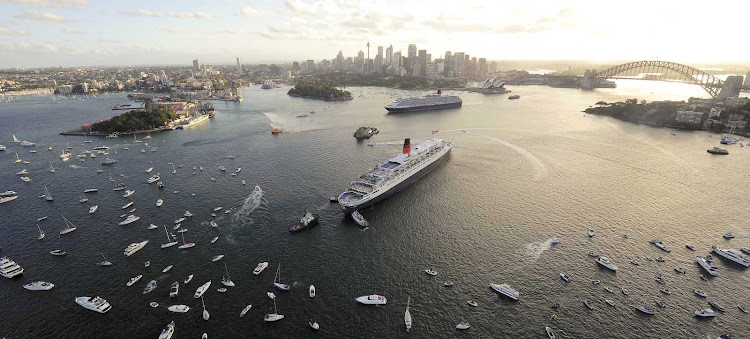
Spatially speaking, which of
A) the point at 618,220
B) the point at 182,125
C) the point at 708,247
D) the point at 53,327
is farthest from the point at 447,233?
the point at 182,125

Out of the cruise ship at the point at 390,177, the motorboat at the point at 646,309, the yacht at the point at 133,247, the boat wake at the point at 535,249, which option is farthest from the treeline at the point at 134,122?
the motorboat at the point at 646,309

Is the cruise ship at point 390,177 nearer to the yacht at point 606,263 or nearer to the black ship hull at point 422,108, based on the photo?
the yacht at point 606,263

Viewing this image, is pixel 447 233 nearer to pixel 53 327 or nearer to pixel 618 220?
pixel 618 220

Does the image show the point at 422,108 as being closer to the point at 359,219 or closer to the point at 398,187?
the point at 398,187

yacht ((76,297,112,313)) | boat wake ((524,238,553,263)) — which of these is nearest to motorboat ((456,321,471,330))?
boat wake ((524,238,553,263))

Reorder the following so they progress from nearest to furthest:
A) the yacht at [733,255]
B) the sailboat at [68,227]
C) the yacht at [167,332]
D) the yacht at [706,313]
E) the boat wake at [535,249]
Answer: the yacht at [167,332], the yacht at [706,313], the yacht at [733,255], the boat wake at [535,249], the sailboat at [68,227]

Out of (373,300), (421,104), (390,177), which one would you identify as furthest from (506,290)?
(421,104)
